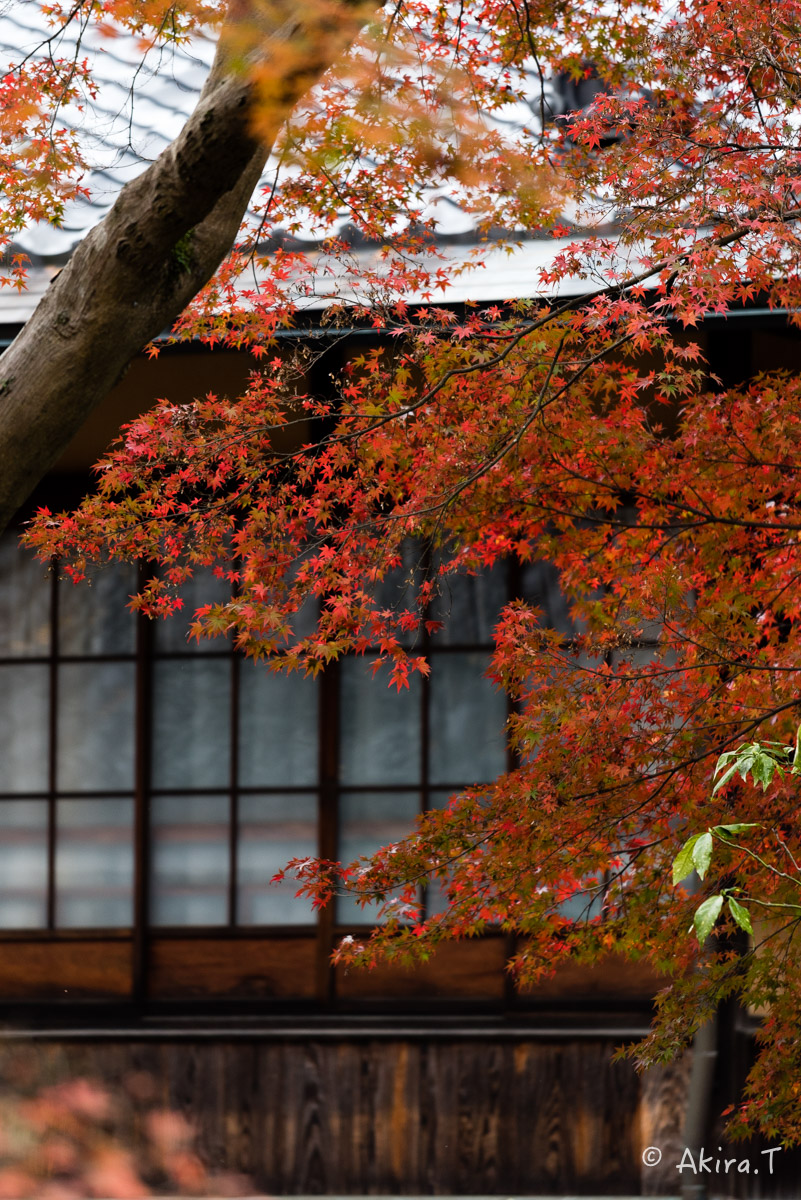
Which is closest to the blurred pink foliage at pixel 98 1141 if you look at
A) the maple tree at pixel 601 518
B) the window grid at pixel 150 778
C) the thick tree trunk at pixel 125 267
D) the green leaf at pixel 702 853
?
the window grid at pixel 150 778

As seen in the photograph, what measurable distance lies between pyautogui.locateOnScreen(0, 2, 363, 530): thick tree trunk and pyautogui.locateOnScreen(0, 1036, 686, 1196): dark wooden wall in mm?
4226

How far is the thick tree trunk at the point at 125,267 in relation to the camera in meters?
2.88

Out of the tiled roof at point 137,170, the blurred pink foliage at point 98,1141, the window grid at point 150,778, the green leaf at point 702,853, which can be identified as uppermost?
the tiled roof at point 137,170

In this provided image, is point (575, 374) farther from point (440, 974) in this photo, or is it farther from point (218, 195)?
point (440, 974)

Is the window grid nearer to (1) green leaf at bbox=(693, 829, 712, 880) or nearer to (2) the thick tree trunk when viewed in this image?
(2) the thick tree trunk

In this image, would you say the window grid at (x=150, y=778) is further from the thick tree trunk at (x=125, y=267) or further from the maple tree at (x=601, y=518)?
the thick tree trunk at (x=125, y=267)

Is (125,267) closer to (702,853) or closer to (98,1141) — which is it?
(702,853)

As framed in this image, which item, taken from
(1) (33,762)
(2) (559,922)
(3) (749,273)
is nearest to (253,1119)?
(1) (33,762)

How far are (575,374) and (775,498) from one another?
88 cm

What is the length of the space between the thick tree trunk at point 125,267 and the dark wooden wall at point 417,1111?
4226mm

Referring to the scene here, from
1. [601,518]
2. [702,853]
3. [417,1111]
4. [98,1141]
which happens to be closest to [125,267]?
[702,853]

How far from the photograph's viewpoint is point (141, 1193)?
6.14m

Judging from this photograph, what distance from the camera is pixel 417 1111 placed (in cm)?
612

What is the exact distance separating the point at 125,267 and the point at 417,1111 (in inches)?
188
